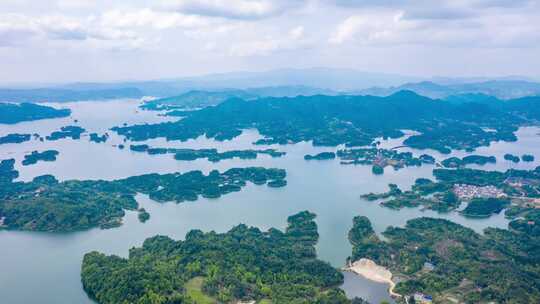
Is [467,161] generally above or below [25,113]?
below

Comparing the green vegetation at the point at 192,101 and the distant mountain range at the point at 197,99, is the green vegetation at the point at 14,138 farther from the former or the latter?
the distant mountain range at the point at 197,99

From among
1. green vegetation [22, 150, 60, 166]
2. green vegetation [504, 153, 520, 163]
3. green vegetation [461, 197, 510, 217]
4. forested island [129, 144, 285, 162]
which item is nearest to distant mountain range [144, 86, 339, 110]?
forested island [129, 144, 285, 162]

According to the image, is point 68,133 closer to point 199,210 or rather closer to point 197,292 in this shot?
point 199,210

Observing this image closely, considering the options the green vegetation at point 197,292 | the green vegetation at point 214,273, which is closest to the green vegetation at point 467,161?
the green vegetation at point 214,273

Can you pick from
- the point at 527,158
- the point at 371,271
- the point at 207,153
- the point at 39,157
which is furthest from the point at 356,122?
the point at 371,271

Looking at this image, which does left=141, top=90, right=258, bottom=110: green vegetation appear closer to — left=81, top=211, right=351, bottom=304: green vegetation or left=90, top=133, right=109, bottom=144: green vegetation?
left=90, top=133, right=109, bottom=144: green vegetation

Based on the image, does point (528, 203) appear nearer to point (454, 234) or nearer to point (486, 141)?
point (454, 234)
